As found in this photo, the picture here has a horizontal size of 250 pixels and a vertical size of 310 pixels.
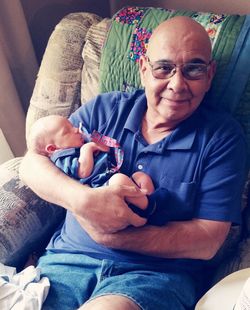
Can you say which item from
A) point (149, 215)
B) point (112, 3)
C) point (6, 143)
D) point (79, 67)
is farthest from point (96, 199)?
point (112, 3)

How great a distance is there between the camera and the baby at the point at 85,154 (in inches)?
45.0

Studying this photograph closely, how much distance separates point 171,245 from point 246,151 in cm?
38

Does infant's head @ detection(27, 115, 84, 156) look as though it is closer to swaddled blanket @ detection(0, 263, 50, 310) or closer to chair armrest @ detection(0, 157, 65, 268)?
chair armrest @ detection(0, 157, 65, 268)

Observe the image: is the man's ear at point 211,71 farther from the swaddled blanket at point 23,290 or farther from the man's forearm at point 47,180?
the swaddled blanket at point 23,290

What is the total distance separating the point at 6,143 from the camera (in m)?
1.84

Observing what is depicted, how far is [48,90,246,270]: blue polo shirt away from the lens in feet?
3.74

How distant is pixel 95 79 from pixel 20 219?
588mm

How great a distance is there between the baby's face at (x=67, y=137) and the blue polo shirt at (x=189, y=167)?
118mm

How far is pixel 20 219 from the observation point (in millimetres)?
1327

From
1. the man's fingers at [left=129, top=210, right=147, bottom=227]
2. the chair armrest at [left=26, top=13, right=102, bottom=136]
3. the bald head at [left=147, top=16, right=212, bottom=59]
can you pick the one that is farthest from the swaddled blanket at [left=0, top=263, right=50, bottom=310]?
the bald head at [left=147, top=16, right=212, bottom=59]

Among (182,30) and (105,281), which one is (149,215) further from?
(182,30)

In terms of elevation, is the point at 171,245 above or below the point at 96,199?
below

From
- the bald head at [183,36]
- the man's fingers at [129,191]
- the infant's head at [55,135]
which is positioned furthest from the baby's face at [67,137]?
the bald head at [183,36]

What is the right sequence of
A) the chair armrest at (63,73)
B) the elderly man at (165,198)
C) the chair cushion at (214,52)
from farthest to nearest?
the chair armrest at (63,73), the chair cushion at (214,52), the elderly man at (165,198)
